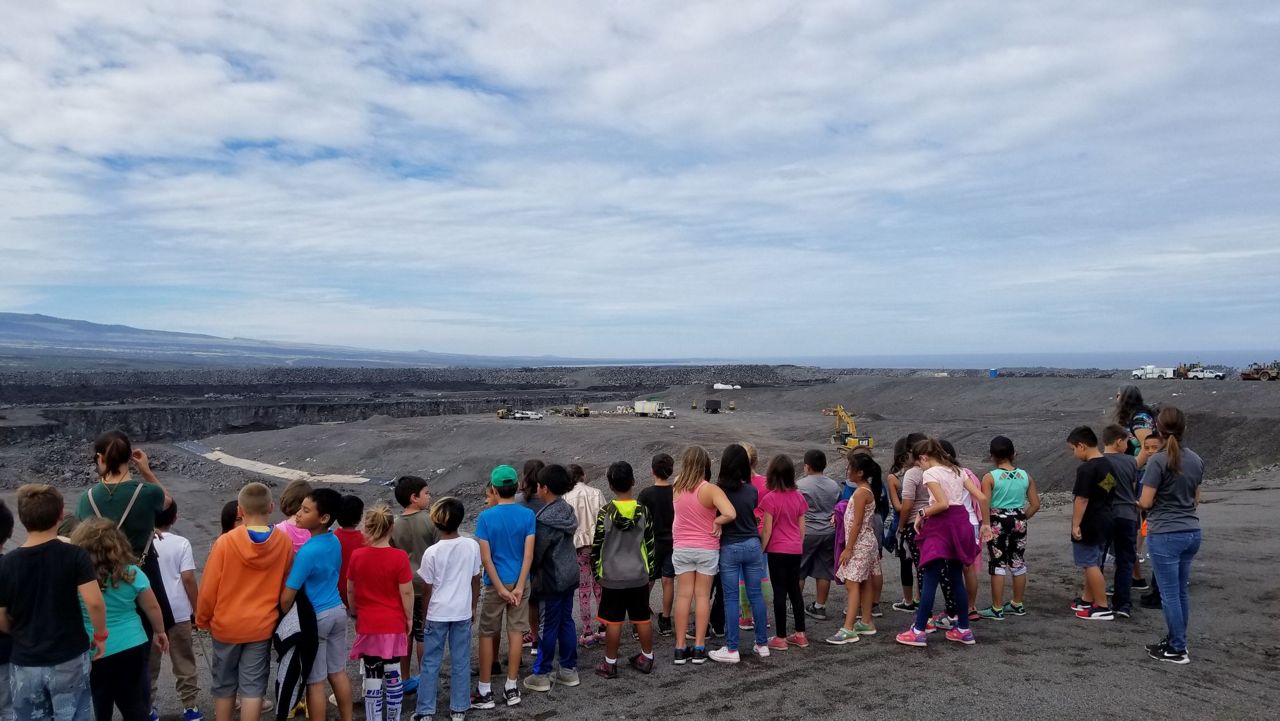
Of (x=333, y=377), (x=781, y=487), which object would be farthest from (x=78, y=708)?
(x=333, y=377)

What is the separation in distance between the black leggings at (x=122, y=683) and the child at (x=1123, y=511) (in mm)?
8116

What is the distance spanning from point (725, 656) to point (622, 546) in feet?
4.53

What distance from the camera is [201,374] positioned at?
12425cm

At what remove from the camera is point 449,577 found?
6.03 meters

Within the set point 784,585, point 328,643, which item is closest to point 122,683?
point 328,643

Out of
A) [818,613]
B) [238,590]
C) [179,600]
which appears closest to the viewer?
[238,590]

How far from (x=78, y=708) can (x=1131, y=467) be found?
8675 mm

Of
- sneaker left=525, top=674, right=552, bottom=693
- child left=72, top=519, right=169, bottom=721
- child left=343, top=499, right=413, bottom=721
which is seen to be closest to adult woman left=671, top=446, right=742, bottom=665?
sneaker left=525, top=674, right=552, bottom=693

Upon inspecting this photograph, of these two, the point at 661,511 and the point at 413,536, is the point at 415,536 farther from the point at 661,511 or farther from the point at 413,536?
the point at 661,511

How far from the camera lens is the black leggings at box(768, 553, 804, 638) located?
7379mm

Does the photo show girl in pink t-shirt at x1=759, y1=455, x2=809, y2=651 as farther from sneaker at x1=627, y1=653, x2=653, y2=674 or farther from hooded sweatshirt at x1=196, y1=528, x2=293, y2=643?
hooded sweatshirt at x1=196, y1=528, x2=293, y2=643

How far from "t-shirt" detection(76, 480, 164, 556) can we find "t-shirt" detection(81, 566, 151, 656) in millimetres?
647

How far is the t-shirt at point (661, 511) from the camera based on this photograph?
7.70m

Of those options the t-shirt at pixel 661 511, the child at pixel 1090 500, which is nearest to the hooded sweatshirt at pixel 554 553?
the t-shirt at pixel 661 511
